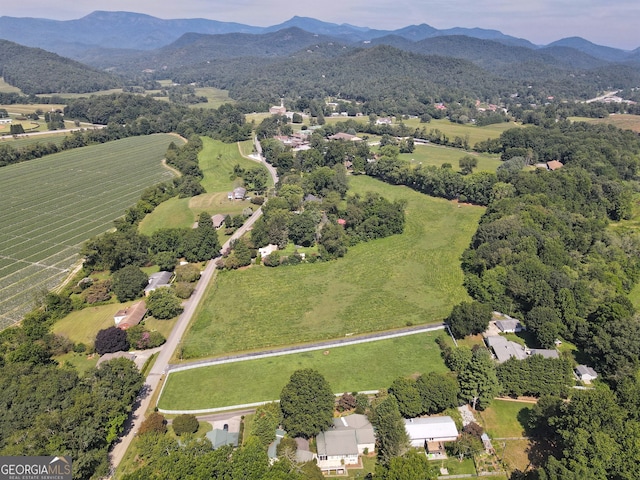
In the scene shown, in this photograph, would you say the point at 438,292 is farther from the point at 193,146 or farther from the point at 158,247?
the point at 193,146

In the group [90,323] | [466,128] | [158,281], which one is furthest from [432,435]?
[466,128]

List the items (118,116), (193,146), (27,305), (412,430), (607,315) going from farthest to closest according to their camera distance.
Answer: (118,116) → (193,146) → (27,305) → (607,315) → (412,430)

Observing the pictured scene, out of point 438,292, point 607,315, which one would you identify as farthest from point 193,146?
point 607,315

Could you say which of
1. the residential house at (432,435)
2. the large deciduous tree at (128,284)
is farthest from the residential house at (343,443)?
the large deciduous tree at (128,284)

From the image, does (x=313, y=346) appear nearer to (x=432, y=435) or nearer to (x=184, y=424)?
(x=184, y=424)

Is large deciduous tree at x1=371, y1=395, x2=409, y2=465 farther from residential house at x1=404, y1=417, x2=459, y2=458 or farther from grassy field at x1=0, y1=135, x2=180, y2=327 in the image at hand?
grassy field at x1=0, y1=135, x2=180, y2=327

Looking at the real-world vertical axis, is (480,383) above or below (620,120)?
below
